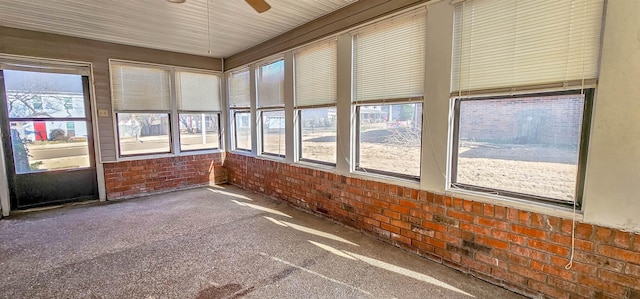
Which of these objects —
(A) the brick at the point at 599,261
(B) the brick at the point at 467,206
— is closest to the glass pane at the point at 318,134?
(B) the brick at the point at 467,206

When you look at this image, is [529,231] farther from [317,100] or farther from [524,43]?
[317,100]

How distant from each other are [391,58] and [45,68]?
5137 millimetres

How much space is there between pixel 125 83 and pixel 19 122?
1523mm

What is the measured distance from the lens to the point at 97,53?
4547 mm

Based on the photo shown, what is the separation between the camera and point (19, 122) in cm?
417

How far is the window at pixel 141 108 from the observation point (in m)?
4.83

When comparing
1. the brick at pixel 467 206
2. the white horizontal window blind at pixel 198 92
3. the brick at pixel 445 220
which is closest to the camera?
the brick at pixel 467 206

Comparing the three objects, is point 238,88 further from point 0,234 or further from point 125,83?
point 0,234

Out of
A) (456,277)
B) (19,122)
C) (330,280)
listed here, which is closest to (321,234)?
(330,280)

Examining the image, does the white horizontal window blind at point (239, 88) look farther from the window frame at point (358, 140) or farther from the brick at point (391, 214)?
the brick at point (391, 214)

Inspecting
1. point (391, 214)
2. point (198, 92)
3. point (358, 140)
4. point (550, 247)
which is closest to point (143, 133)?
point (198, 92)

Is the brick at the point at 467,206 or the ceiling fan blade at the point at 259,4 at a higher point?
the ceiling fan blade at the point at 259,4

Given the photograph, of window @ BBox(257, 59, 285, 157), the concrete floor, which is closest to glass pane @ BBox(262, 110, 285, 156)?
window @ BBox(257, 59, 285, 157)

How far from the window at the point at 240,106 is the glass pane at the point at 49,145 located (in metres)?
2.49
